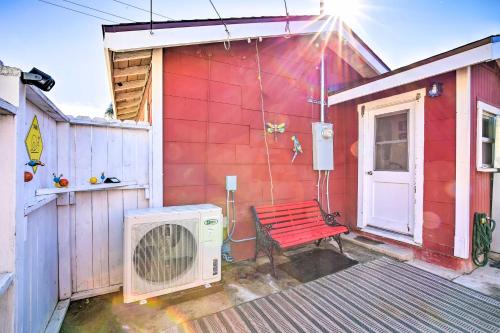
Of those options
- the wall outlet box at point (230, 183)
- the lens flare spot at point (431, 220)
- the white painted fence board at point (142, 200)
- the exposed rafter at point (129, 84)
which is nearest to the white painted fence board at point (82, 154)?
the white painted fence board at point (142, 200)

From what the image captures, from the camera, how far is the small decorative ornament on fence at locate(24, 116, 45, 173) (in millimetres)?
1402

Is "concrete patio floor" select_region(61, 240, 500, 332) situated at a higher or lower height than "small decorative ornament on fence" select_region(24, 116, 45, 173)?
lower

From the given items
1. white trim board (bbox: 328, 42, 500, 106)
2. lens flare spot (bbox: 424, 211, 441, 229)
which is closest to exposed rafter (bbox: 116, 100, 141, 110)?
white trim board (bbox: 328, 42, 500, 106)

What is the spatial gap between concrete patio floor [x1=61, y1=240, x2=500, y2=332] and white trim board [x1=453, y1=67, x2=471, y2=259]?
36 cm

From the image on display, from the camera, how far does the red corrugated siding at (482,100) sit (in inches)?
114

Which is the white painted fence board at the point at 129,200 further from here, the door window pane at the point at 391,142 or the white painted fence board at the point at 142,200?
the door window pane at the point at 391,142

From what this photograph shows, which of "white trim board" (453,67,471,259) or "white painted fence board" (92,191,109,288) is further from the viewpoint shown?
"white trim board" (453,67,471,259)

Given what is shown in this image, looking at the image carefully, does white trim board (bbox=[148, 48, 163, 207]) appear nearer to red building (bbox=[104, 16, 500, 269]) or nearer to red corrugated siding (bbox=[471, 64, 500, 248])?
red building (bbox=[104, 16, 500, 269])

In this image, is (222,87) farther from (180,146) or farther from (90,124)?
(90,124)

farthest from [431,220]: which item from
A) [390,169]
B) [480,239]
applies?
[390,169]

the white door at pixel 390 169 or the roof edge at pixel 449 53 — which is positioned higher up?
the roof edge at pixel 449 53

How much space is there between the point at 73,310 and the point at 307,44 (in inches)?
187

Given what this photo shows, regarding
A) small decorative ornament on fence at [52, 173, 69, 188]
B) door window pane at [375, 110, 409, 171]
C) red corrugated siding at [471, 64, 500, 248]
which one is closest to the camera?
small decorative ornament on fence at [52, 173, 69, 188]

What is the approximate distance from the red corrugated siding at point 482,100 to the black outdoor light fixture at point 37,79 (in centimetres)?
425
